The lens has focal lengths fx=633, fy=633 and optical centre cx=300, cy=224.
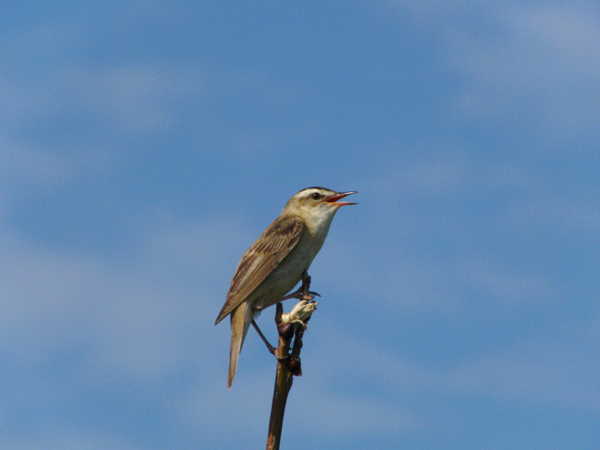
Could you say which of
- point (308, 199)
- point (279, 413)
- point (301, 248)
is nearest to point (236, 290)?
point (301, 248)

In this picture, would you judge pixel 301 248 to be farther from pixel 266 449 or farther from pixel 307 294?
pixel 266 449

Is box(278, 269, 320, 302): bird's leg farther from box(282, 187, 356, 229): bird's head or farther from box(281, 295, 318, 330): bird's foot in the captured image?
box(281, 295, 318, 330): bird's foot

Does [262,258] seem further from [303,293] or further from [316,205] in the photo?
[316,205]

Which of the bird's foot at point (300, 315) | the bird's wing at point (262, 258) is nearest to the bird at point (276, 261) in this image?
the bird's wing at point (262, 258)

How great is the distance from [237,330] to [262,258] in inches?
49.4

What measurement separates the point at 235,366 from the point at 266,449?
8.20 feet

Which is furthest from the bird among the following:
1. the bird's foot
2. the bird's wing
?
the bird's foot

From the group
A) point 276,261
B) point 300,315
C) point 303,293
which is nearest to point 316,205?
point 276,261

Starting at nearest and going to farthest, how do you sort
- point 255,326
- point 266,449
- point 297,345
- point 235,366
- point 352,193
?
point 266,449 → point 297,345 → point 235,366 → point 255,326 → point 352,193

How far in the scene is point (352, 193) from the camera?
10.7m

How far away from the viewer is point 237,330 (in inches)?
366

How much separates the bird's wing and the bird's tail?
128 mm

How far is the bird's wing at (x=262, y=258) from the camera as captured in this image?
955 cm

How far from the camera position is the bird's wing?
9.55 meters
